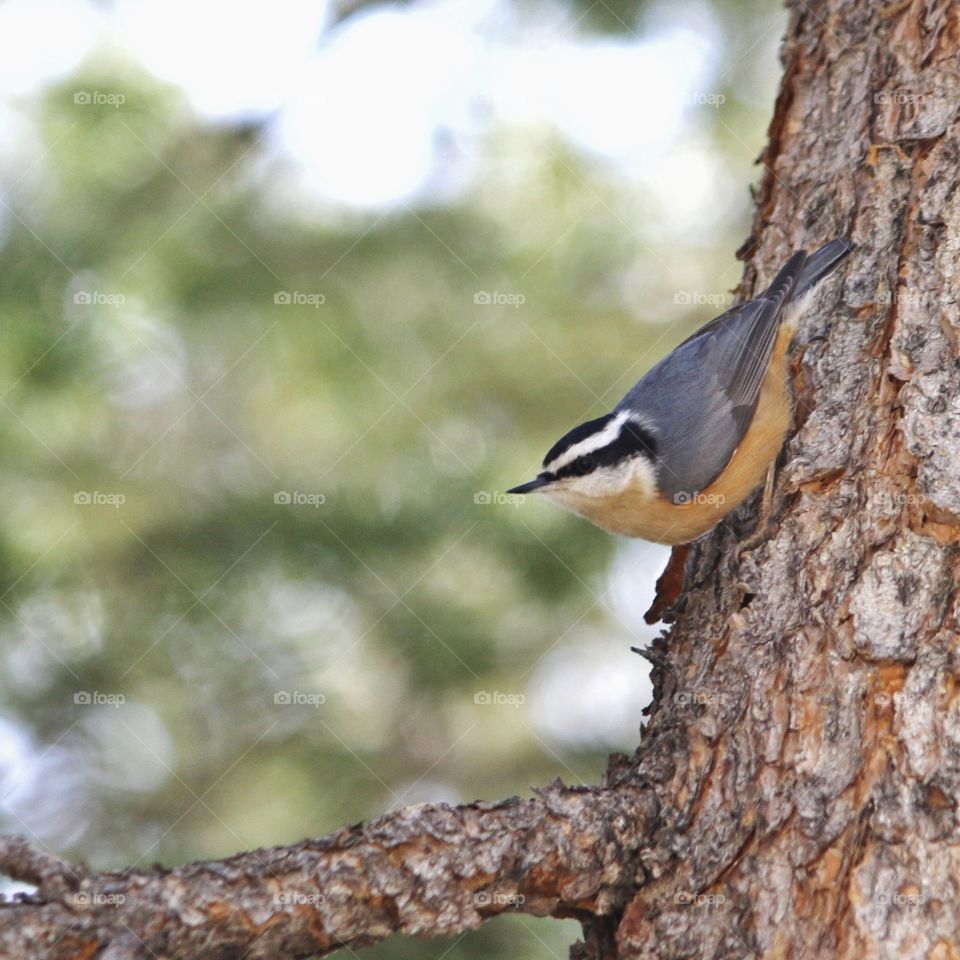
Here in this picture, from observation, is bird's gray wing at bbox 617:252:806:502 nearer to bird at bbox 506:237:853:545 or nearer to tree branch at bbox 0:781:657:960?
bird at bbox 506:237:853:545

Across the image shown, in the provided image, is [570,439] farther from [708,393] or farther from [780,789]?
[780,789]

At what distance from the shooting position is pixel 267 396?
3908 mm

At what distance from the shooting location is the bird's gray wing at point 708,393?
3203 mm

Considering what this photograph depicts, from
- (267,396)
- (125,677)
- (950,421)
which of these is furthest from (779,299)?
(125,677)

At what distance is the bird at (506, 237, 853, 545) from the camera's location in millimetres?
3117

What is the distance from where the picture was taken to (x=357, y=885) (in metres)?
1.80

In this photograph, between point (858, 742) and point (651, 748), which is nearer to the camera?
point (858, 742)

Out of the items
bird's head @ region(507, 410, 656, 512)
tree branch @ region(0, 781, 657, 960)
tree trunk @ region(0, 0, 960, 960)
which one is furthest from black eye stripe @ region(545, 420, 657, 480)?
tree branch @ region(0, 781, 657, 960)

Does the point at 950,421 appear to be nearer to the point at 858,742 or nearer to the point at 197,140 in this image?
the point at 858,742

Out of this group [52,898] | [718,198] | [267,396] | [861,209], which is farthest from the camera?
[718,198]

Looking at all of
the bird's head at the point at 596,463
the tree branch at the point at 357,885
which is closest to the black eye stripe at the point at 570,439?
the bird's head at the point at 596,463

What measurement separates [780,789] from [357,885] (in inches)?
32.4

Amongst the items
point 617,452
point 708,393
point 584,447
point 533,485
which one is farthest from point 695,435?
point 533,485

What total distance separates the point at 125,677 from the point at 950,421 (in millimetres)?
2427
